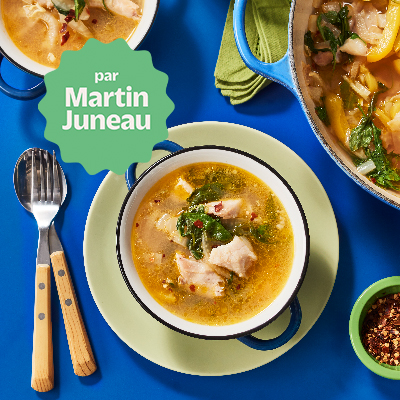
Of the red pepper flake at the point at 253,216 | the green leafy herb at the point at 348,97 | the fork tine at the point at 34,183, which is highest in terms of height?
the green leafy herb at the point at 348,97

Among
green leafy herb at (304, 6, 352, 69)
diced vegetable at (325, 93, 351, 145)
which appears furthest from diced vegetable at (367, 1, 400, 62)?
diced vegetable at (325, 93, 351, 145)

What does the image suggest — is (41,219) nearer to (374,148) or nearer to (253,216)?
(253,216)

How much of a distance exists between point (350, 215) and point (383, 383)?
2.75 feet

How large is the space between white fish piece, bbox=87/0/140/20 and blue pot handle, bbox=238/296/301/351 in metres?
1.59

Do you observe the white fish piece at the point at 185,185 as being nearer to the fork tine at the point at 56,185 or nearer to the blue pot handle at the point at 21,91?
the fork tine at the point at 56,185

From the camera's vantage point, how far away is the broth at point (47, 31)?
7.26 ft

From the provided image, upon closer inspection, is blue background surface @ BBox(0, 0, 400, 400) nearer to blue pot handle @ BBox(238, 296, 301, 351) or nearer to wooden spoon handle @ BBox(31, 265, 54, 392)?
wooden spoon handle @ BBox(31, 265, 54, 392)

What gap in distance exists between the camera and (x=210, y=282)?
1.83 m

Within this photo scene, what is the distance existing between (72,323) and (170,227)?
0.75m

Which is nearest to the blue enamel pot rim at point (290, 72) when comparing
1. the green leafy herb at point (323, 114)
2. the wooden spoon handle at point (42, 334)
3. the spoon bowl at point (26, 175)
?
the green leafy herb at point (323, 114)

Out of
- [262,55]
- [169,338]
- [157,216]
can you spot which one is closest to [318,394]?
[169,338]

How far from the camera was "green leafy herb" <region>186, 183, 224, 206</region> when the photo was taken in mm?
1865

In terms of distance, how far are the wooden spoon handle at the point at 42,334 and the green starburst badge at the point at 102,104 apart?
61cm

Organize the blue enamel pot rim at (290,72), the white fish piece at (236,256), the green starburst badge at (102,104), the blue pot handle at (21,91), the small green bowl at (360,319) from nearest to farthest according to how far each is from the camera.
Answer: the blue enamel pot rim at (290,72) → the white fish piece at (236,256) → the small green bowl at (360,319) → the blue pot handle at (21,91) → the green starburst badge at (102,104)
